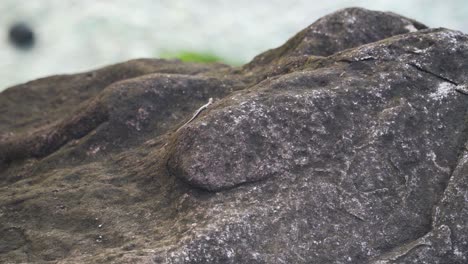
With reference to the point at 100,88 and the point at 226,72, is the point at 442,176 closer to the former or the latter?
the point at 226,72

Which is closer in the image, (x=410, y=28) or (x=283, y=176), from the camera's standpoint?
(x=283, y=176)

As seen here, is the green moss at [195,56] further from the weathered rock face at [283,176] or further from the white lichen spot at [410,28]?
Answer: the weathered rock face at [283,176]

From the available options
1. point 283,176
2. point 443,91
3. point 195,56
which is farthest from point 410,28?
point 195,56

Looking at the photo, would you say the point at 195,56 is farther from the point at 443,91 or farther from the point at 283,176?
the point at 283,176

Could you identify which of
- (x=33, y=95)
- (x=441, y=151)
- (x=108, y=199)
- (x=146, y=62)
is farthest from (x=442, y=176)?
(x=33, y=95)

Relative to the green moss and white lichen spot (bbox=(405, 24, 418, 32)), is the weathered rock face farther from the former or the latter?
the green moss

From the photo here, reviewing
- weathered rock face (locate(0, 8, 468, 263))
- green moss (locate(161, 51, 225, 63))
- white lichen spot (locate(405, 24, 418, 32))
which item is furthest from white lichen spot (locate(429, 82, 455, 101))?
green moss (locate(161, 51, 225, 63))
